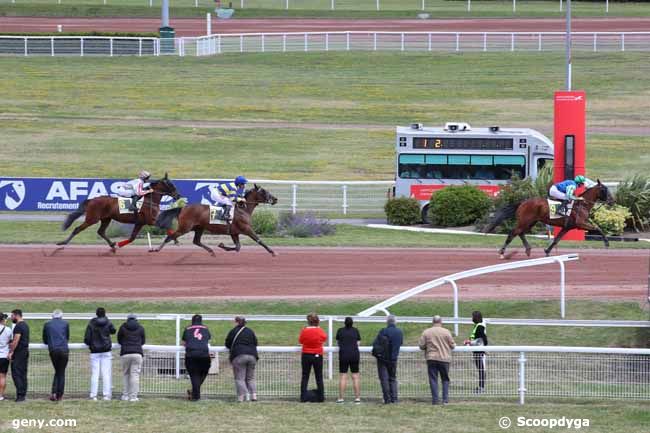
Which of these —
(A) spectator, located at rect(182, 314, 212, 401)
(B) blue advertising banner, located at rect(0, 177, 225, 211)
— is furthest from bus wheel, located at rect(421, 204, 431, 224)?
(A) spectator, located at rect(182, 314, 212, 401)

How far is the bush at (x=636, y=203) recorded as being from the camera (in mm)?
28359

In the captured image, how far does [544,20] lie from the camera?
206 feet

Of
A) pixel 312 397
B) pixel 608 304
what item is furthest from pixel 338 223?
pixel 312 397

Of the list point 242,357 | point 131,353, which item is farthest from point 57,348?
point 242,357

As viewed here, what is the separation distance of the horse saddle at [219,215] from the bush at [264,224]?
4434 millimetres

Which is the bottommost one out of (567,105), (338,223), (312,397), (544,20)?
(312,397)

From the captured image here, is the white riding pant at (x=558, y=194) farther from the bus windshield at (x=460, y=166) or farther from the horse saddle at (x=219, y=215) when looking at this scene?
the bus windshield at (x=460, y=166)

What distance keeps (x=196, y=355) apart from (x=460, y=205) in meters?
15.5

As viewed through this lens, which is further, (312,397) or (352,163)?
(352,163)

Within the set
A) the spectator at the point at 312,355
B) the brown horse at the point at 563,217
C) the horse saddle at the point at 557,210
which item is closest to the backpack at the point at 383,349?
the spectator at the point at 312,355

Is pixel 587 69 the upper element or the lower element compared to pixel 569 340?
upper

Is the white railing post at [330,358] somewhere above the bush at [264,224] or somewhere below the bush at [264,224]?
below

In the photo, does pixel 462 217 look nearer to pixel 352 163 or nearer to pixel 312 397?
pixel 352 163

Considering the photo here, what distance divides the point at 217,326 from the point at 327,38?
131 ft
